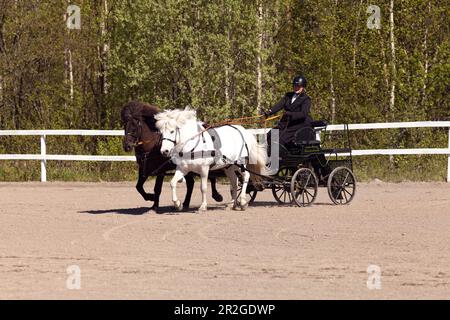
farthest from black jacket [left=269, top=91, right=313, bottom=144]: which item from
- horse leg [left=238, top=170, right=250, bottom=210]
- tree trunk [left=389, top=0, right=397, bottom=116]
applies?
tree trunk [left=389, top=0, right=397, bottom=116]

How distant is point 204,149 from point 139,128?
1.10m

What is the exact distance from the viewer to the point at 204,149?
18.2 metres

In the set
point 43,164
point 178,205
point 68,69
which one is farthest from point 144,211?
point 68,69

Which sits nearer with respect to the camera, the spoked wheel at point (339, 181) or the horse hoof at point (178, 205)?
the horse hoof at point (178, 205)

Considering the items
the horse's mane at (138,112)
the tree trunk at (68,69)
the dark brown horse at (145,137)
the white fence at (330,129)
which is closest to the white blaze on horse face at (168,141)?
the dark brown horse at (145,137)

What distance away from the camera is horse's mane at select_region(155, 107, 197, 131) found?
1794 cm

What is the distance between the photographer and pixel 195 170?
59.7ft

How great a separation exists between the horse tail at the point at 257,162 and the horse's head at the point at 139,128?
1661 millimetres

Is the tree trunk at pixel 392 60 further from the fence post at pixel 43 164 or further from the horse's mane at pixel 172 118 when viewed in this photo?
the horse's mane at pixel 172 118

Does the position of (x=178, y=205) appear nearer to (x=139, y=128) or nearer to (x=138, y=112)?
(x=139, y=128)

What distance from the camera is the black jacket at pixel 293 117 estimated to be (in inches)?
743

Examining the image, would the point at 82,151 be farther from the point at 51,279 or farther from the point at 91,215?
the point at 51,279
